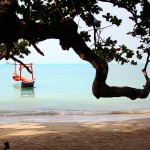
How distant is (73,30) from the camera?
575cm

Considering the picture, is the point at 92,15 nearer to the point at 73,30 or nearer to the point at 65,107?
the point at 73,30

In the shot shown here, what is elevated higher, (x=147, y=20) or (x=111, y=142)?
(x=147, y=20)

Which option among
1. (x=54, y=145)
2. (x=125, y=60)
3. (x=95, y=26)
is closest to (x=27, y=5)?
(x=95, y=26)

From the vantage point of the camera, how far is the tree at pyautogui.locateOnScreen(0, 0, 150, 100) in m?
5.54

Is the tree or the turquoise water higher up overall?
the tree

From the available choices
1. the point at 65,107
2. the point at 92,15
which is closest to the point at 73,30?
the point at 92,15

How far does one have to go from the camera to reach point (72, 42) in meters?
5.80

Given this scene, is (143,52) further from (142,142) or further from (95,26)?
(142,142)

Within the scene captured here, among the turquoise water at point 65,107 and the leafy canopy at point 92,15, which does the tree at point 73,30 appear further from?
the turquoise water at point 65,107

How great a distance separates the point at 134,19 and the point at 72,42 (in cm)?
207

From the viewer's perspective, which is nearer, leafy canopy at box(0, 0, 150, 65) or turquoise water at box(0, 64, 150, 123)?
leafy canopy at box(0, 0, 150, 65)

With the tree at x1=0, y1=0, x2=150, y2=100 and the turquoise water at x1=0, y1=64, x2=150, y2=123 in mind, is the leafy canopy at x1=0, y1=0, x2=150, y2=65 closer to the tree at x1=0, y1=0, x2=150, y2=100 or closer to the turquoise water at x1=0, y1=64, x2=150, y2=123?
the tree at x1=0, y1=0, x2=150, y2=100

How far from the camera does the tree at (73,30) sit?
5535mm

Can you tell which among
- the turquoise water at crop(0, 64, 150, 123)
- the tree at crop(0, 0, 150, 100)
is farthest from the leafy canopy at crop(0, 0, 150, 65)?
the turquoise water at crop(0, 64, 150, 123)
